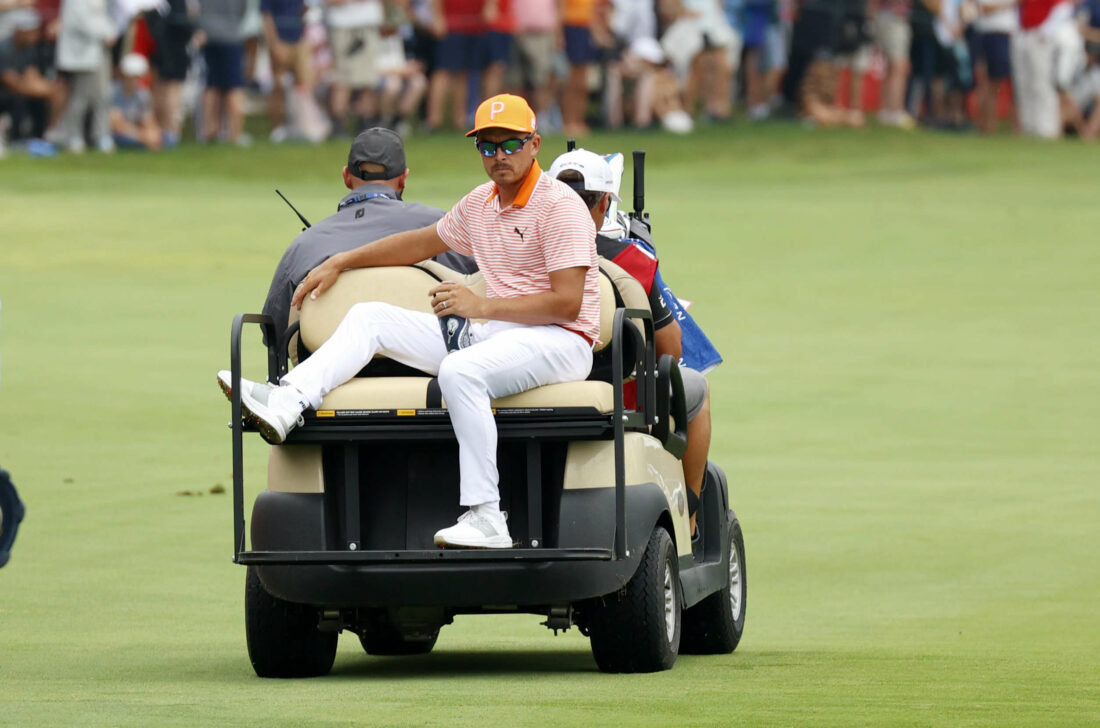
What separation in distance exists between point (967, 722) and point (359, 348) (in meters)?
2.43

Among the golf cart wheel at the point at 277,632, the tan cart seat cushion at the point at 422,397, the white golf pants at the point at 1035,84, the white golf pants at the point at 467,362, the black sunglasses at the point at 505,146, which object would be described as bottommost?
the white golf pants at the point at 1035,84

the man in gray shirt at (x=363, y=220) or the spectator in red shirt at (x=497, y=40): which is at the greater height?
the man in gray shirt at (x=363, y=220)

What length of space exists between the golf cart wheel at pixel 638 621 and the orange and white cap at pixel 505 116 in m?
1.45

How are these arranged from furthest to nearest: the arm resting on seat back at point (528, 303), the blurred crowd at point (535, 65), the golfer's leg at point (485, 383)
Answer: the blurred crowd at point (535, 65), the arm resting on seat back at point (528, 303), the golfer's leg at point (485, 383)

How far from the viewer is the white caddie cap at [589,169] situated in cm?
895

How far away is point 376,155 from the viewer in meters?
9.77

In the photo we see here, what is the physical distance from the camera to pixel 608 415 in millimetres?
8203

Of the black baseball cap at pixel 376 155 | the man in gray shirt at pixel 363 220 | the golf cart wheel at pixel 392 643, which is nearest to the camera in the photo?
the man in gray shirt at pixel 363 220

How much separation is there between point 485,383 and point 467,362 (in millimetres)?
89

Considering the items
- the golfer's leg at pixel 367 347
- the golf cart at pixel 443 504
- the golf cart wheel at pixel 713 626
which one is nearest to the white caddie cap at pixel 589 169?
the golf cart at pixel 443 504

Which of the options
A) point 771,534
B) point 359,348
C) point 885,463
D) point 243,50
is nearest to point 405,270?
point 359,348

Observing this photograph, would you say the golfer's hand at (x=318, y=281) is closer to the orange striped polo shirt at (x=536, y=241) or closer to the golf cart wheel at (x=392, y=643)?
the orange striped polo shirt at (x=536, y=241)

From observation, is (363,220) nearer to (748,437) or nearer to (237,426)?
(237,426)

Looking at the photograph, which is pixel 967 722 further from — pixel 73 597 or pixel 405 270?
pixel 73 597
